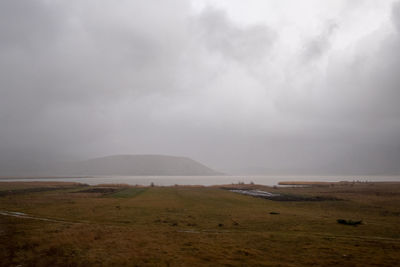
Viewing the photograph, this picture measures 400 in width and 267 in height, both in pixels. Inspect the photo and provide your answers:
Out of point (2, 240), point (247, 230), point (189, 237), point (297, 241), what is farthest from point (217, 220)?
point (2, 240)

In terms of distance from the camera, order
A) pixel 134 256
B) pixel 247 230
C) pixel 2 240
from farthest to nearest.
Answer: pixel 247 230, pixel 2 240, pixel 134 256

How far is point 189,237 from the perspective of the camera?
1714 cm

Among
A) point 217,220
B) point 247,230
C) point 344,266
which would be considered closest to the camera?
point 344,266

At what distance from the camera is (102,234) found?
17391mm

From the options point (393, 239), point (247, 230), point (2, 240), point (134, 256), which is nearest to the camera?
point (134, 256)

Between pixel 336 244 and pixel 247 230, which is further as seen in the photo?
pixel 247 230

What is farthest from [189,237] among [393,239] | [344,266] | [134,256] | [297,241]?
[393,239]

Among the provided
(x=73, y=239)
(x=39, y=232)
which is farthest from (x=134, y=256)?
(x=39, y=232)

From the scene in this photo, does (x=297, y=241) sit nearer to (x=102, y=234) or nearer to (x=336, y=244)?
(x=336, y=244)

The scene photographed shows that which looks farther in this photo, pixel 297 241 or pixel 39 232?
pixel 39 232

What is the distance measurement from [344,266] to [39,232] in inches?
756

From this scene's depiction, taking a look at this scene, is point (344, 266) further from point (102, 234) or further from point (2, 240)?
point (2, 240)

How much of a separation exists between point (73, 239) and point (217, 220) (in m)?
13.1

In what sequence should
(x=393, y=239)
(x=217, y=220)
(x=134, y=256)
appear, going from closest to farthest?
(x=134, y=256)
(x=393, y=239)
(x=217, y=220)
